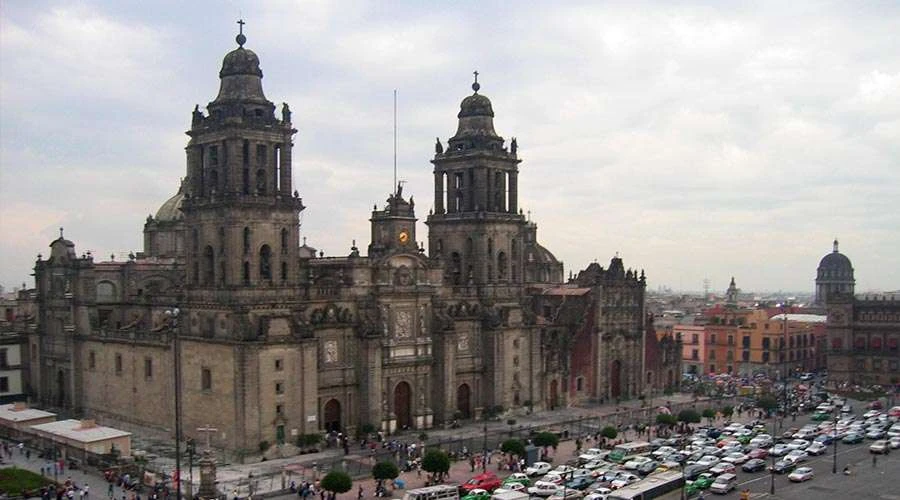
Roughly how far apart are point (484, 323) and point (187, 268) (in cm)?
2607

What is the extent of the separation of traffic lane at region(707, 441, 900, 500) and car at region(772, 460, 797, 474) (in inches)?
15.7

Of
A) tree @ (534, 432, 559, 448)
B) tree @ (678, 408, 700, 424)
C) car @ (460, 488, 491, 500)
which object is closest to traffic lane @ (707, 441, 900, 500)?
tree @ (678, 408, 700, 424)

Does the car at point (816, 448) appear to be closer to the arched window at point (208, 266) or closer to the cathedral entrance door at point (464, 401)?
the cathedral entrance door at point (464, 401)

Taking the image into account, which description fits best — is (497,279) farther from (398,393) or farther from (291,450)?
(291,450)

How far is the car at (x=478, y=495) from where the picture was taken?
5131 centimetres

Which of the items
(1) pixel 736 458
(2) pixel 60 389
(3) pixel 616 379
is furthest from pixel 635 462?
(2) pixel 60 389

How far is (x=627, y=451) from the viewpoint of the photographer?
6438 centimetres

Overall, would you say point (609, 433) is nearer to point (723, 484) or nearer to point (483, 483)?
point (723, 484)

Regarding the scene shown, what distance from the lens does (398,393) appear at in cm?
7594

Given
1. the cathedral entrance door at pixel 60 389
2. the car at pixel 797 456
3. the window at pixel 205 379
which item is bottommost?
the car at pixel 797 456

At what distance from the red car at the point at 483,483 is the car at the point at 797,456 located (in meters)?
20.3

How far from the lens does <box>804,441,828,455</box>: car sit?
66312 millimetres

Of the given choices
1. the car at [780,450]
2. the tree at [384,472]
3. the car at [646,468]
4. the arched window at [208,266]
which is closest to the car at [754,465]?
the car at [780,450]

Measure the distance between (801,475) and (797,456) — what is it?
498cm
